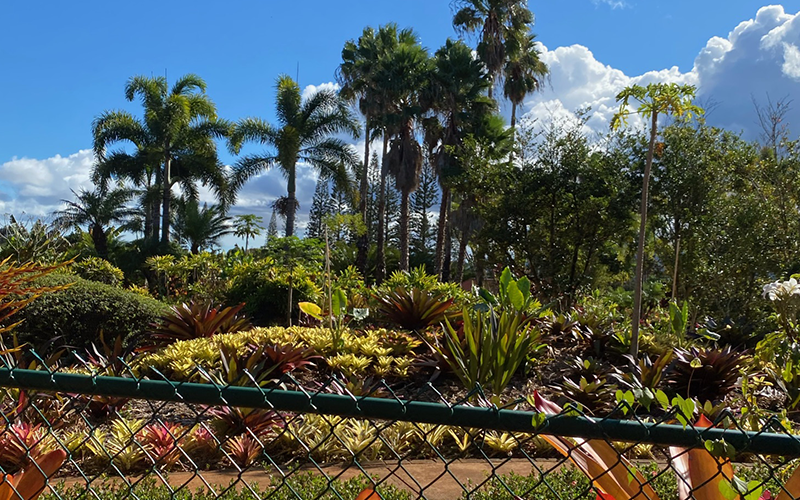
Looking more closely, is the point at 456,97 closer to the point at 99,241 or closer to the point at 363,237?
the point at 363,237

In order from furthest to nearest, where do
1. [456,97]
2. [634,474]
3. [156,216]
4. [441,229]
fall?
[156,216] → [441,229] → [456,97] → [634,474]

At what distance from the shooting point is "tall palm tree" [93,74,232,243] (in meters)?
28.9

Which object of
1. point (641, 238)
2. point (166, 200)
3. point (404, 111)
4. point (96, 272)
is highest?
point (404, 111)

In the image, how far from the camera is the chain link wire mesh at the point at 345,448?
159cm

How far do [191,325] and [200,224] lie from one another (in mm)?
22045

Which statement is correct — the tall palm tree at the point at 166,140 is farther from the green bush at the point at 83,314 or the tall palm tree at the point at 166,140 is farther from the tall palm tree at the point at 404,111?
the green bush at the point at 83,314

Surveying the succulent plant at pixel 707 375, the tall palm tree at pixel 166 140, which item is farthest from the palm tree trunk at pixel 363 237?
the succulent plant at pixel 707 375

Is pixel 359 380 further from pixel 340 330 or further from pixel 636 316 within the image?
pixel 636 316

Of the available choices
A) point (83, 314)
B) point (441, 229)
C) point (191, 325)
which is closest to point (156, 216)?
point (441, 229)

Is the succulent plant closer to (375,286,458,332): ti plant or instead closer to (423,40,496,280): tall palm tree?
(375,286,458,332): ti plant

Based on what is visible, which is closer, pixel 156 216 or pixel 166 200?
pixel 166 200

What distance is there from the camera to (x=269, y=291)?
1148cm

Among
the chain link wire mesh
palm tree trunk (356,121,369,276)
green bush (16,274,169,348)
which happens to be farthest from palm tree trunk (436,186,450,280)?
the chain link wire mesh

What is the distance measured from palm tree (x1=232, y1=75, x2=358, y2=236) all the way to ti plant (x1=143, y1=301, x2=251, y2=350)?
68.1 feet
